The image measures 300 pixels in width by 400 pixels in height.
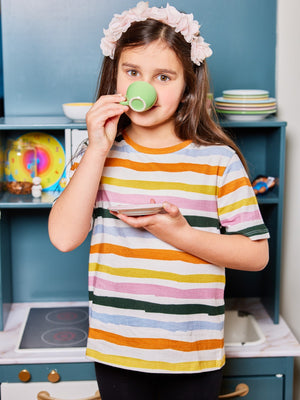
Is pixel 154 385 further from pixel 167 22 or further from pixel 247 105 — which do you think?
pixel 247 105

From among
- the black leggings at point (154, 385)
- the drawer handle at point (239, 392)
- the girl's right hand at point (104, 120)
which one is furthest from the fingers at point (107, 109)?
the drawer handle at point (239, 392)

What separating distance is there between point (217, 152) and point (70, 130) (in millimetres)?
681

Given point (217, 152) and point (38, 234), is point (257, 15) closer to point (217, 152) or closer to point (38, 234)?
point (217, 152)

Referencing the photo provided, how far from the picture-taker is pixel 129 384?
125 centimetres

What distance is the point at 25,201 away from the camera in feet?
6.00

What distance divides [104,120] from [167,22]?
0.24 meters

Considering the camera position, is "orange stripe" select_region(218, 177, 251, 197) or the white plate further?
"orange stripe" select_region(218, 177, 251, 197)

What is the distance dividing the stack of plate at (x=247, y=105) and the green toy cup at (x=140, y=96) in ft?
2.30

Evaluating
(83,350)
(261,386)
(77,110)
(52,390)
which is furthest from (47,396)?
(77,110)

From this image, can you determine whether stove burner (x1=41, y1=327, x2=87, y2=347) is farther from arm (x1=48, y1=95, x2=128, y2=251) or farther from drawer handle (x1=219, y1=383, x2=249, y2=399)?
arm (x1=48, y1=95, x2=128, y2=251)

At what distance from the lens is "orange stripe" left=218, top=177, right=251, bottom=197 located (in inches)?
48.1

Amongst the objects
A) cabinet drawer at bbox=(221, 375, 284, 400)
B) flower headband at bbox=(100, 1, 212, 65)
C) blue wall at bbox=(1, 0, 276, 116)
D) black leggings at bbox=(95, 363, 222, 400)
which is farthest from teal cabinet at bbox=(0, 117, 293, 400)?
flower headband at bbox=(100, 1, 212, 65)

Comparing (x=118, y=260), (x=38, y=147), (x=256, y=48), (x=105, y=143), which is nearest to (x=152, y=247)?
(x=118, y=260)

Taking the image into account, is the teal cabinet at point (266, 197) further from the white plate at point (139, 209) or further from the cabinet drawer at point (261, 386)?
the white plate at point (139, 209)
